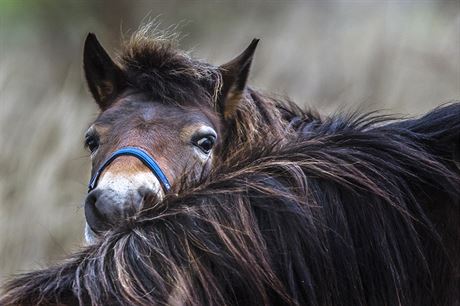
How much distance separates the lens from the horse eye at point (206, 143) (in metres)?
3.72

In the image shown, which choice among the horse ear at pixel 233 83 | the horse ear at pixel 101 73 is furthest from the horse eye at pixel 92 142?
the horse ear at pixel 233 83

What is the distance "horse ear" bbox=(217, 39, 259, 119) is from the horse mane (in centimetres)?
195

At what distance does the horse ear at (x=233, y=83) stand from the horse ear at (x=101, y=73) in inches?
21.2

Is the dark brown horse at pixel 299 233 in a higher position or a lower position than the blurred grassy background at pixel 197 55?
lower

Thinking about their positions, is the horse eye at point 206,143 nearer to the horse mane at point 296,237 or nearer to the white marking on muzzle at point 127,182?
the white marking on muzzle at point 127,182

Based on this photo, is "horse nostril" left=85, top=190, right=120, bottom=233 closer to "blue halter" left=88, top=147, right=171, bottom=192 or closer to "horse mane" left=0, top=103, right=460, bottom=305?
"blue halter" left=88, top=147, right=171, bottom=192

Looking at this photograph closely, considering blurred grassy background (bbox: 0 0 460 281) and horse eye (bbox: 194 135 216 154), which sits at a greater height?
blurred grassy background (bbox: 0 0 460 281)

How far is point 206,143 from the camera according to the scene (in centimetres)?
374

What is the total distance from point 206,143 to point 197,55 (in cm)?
470

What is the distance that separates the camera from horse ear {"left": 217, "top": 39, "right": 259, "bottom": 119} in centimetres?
396

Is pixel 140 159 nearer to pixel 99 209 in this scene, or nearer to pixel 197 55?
pixel 99 209

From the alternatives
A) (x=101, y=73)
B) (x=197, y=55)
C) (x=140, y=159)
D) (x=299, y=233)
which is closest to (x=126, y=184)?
(x=140, y=159)

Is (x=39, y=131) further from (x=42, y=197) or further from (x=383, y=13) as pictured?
(x=383, y=13)

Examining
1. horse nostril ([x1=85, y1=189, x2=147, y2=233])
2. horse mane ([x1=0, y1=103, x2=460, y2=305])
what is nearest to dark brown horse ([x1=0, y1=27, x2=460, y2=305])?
horse mane ([x1=0, y1=103, x2=460, y2=305])
